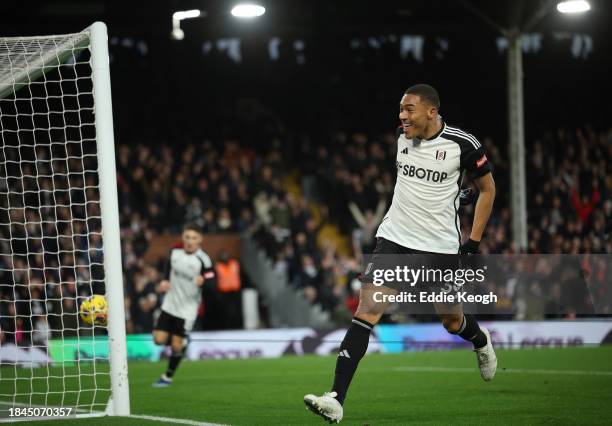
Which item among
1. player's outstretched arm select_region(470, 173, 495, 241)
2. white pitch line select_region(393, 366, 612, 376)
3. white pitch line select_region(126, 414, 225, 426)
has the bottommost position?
white pitch line select_region(393, 366, 612, 376)

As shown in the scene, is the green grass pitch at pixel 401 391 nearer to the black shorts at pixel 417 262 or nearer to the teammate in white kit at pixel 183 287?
the teammate in white kit at pixel 183 287

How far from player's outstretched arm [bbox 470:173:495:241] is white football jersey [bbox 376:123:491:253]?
64 mm

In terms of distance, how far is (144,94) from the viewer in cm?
2503

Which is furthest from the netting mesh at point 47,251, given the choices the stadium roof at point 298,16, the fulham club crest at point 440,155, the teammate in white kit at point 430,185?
the fulham club crest at point 440,155

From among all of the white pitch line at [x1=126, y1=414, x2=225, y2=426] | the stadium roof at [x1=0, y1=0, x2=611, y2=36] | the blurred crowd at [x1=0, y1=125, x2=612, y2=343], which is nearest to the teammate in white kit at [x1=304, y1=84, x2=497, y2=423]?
the white pitch line at [x1=126, y1=414, x2=225, y2=426]

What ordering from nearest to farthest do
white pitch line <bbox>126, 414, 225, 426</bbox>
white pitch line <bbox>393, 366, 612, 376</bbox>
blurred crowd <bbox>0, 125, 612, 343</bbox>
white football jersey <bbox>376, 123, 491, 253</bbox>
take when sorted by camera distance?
1. white football jersey <bbox>376, 123, 491, 253</bbox>
2. white pitch line <bbox>126, 414, 225, 426</bbox>
3. white pitch line <bbox>393, 366, 612, 376</bbox>
4. blurred crowd <bbox>0, 125, 612, 343</bbox>

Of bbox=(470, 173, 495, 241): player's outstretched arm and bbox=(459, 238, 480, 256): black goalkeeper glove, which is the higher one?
bbox=(470, 173, 495, 241): player's outstretched arm

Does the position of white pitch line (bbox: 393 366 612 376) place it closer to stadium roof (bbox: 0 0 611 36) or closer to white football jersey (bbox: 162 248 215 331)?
white football jersey (bbox: 162 248 215 331)

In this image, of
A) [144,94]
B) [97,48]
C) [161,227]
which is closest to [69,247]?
[161,227]

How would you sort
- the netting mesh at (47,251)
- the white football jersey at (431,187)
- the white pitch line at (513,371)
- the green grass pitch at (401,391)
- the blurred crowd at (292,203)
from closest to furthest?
the white football jersey at (431,187) → the green grass pitch at (401,391) → the netting mesh at (47,251) → the white pitch line at (513,371) → the blurred crowd at (292,203)

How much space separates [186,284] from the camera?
12.9m

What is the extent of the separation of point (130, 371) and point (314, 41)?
1427cm

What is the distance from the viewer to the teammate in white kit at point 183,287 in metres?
12.8

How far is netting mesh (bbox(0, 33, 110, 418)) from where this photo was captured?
8227 mm
